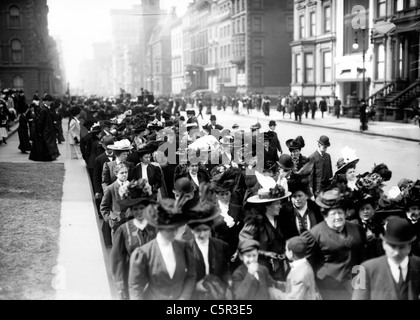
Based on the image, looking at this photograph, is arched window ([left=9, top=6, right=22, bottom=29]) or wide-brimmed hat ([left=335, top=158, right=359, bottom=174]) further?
arched window ([left=9, top=6, right=22, bottom=29])

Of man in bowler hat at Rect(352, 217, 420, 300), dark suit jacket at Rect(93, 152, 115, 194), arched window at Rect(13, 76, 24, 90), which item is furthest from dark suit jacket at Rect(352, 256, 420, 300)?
arched window at Rect(13, 76, 24, 90)

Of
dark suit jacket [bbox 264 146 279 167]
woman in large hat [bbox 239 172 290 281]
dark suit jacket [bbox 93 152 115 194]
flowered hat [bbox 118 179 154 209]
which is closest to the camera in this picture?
woman in large hat [bbox 239 172 290 281]

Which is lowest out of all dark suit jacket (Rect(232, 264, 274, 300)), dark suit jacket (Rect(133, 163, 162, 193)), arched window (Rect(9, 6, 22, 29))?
dark suit jacket (Rect(232, 264, 274, 300))

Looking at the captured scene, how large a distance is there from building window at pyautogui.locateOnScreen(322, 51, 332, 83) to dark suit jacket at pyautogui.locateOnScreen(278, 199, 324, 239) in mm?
44239

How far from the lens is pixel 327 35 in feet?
159

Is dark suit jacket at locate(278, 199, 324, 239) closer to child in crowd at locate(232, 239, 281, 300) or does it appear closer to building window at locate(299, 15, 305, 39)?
child in crowd at locate(232, 239, 281, 300)

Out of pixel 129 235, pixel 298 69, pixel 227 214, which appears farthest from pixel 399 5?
pixel 129 235

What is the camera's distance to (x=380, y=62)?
4044 cm

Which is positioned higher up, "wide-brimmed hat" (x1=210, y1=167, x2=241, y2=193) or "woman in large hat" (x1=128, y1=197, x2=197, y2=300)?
"wide-brimmed hat" (x1=210, y1=167, x2=241, y2=193)

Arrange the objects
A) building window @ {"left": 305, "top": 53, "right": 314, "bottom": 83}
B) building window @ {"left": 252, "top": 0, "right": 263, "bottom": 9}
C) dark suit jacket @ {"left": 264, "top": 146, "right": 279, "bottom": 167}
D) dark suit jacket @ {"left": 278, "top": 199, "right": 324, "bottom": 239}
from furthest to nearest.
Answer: building window @ {"left": 252, "top": 0, "right": 263, "bottom": 9} < building window @ {"left": 305, "top": 53, "right": 314, "bottom": 83} < dark suit jacket @ {"left": 264, "top": 146, "right": 279, "bottom": 167} < dark suit jacket @ {"left": 278, "top": 199, "right": 324, "bottom": 239}

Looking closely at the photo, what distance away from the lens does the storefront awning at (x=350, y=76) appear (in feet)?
141

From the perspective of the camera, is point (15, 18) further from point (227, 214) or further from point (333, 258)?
point (333, 258)

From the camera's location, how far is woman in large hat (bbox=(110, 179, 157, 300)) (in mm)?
5484

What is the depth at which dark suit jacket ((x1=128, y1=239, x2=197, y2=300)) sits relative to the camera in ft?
16.1
